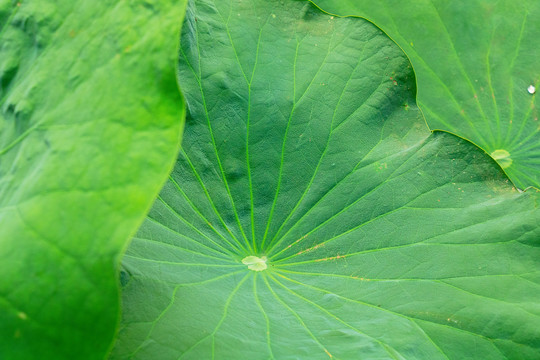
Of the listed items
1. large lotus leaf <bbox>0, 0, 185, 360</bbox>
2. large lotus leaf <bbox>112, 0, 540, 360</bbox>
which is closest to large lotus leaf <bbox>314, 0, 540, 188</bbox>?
large lotus leaf <bbox>112, 0, 540, 360</bbox>

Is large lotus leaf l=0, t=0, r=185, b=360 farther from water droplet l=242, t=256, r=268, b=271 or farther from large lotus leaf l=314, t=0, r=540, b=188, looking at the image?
large lotus leaf l=314, t=0, r=540, b=188

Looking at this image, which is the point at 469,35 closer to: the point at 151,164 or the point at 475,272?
the point at 475,272

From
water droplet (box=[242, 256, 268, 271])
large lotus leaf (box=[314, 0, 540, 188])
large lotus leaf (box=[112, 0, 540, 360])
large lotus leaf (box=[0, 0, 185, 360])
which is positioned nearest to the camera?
large lotus leaf (box=[0, 0, 185, 360])

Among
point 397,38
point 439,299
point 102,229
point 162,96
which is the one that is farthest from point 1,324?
point 397,38

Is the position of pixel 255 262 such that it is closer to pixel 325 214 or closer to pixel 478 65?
pixel 325 214

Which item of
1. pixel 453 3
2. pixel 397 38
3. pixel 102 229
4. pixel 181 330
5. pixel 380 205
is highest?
pixel 453 3

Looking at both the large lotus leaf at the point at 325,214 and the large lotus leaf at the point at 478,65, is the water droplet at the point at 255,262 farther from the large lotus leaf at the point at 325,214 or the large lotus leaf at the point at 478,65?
the large lotus leaf at the point at 478,65
